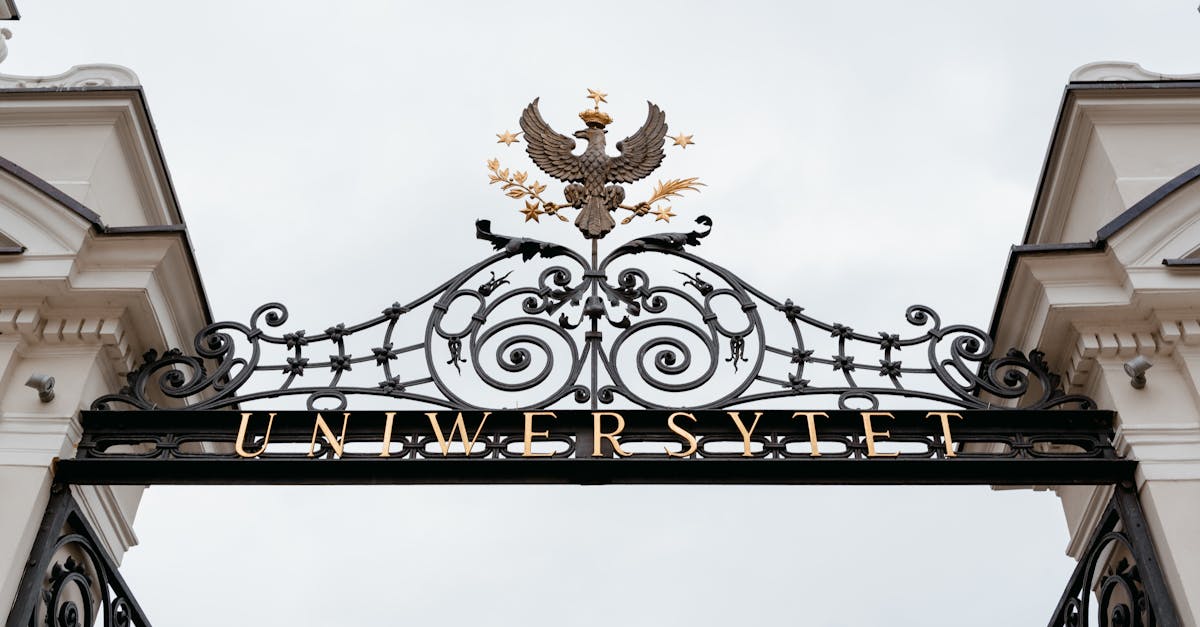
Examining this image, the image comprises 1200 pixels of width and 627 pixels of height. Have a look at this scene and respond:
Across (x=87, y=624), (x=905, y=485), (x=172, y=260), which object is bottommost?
(x=87, y=624)

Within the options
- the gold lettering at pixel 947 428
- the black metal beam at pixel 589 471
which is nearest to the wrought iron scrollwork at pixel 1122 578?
the black metal beam at pixel 589 471

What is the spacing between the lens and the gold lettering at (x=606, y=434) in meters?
7.71

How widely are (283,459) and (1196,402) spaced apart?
5315 millimetres

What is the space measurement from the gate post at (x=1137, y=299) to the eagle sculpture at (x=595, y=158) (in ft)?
8.64

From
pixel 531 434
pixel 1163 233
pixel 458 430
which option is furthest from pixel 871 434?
pixel 458 430

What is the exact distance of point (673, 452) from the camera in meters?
7.74

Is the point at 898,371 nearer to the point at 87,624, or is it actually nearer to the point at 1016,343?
the point at 1016,343

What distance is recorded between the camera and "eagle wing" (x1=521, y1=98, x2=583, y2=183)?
30.1 feet

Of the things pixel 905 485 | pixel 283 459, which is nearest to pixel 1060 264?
pixel 905 485

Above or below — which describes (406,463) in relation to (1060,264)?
below

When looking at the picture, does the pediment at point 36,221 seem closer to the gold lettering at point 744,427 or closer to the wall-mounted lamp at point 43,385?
the wall-mounted lamp at point 43,385

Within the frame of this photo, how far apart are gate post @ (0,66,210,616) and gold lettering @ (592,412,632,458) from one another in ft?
9.11

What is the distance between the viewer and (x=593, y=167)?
9125mm

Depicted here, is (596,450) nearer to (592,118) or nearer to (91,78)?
(592,118)
